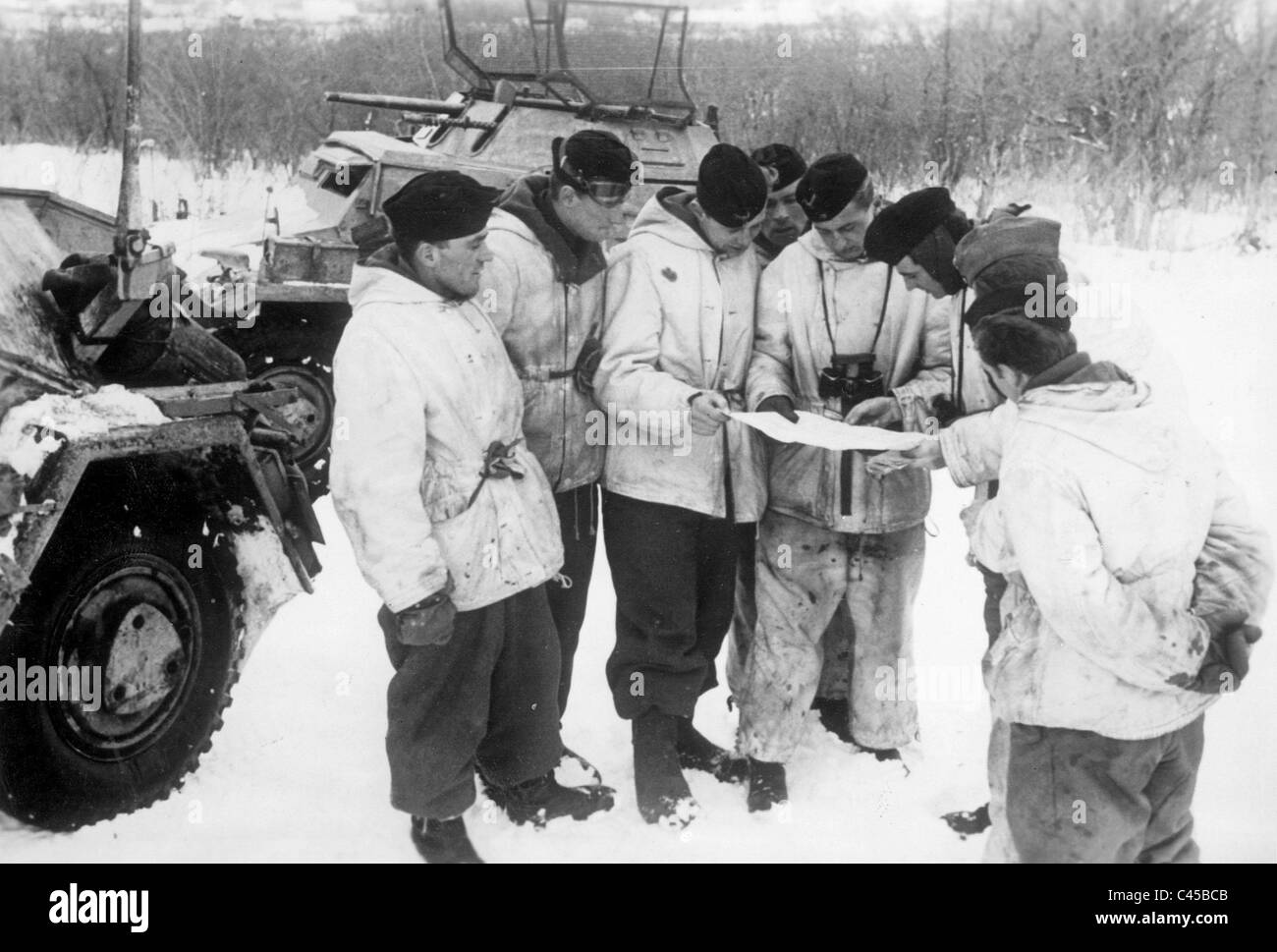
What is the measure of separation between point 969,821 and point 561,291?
1.90 metres

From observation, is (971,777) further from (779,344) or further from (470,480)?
(470,480)

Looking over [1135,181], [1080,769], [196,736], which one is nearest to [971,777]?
[1080,769]

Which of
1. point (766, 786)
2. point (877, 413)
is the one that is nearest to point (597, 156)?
point (877, 413)

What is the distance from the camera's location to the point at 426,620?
2.68 metres

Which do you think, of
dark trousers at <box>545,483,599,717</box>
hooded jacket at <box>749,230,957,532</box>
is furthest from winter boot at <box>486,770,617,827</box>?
hooded jacket at <box>749,230,957,532</box>

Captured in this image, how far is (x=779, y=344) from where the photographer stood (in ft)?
11.2

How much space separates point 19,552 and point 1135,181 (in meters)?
6.38

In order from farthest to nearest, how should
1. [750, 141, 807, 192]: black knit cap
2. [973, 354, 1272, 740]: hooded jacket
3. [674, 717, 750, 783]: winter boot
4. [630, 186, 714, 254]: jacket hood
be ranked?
[750, 141, 807, 192]: black knit cap
[674, 717, 750, 783]: winter boot
[630, 186, 714, 254]: jacket hood
[973, 354, 1272, 740]: hooded jacket

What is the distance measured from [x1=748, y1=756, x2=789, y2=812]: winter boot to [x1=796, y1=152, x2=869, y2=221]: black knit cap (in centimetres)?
164

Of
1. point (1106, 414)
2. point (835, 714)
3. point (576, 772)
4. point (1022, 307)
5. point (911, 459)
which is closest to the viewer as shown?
point (1106, 414)

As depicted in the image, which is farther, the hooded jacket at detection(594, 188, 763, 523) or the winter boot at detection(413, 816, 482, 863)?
the hooded jacket at detection(594, 188, 763, 523)

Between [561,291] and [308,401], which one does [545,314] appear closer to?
[561,291]

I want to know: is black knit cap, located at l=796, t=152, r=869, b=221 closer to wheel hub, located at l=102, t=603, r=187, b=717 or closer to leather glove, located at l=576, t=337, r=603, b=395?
leather glove, located at l=576, t=337, r=603, b=395

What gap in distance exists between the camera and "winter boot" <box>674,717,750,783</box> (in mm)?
3529
